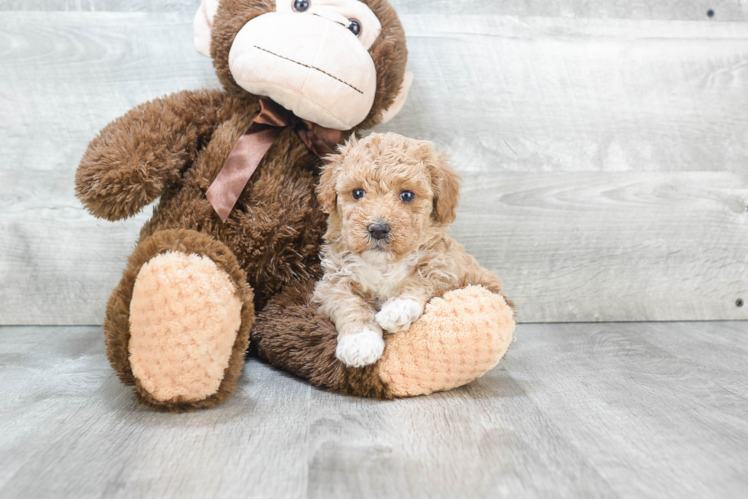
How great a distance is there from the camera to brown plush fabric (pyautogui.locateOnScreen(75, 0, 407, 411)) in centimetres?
88

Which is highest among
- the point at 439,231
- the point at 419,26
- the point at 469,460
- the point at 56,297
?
the point at 419,26

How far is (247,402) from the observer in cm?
81

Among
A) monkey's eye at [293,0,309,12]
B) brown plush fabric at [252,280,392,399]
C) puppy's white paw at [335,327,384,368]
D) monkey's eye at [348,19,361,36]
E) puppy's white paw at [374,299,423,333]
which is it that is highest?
monkey's eye at [293,0,309,12]

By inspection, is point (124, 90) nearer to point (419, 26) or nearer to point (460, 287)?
point (419, 26)

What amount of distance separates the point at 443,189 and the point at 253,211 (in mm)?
318

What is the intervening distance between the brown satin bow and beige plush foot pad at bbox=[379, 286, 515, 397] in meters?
0.35

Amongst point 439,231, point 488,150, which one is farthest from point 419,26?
point 439,231

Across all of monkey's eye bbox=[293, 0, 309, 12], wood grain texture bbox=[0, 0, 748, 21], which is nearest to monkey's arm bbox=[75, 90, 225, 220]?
monkey's eye bbox=[293, 0, 309, 12]

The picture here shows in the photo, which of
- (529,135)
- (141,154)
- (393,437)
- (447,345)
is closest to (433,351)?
(447,345)

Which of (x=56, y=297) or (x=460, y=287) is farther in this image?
(x=56, y=297)

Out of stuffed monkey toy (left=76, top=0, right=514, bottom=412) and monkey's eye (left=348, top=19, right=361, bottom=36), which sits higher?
monkey's eye (left=348, top=19, right=361, bottom=36)

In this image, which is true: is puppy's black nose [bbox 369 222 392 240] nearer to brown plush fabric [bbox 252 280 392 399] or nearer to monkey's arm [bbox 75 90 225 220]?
brown plush fabric [bbox 252 280 392 399]

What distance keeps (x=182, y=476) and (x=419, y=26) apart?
0.98 meters

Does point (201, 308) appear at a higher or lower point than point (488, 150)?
lower
